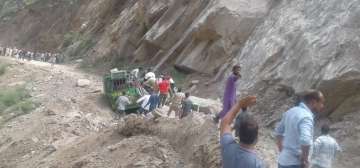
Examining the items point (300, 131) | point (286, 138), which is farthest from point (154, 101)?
point (300, 131)

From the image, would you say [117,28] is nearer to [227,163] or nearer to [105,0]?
[105,0]

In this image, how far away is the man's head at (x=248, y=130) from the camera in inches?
176

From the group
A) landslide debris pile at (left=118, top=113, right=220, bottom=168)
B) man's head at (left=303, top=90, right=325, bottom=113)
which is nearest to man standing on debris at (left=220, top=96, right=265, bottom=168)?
man's head at (left=303, top=90, right=325, bottom=113)

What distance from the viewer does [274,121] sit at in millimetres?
12219

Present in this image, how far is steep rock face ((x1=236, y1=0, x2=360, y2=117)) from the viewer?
37.9ft

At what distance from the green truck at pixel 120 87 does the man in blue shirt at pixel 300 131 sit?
12.4 meters

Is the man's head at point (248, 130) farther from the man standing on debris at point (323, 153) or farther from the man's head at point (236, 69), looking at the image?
the man's head at point (236, 69)

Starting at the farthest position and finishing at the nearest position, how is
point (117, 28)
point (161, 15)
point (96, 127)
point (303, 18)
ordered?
point (117, 28)
point (161, 15)
point (96, 127)
point (303, 18)

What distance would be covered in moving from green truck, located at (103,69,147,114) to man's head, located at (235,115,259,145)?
45.9ft

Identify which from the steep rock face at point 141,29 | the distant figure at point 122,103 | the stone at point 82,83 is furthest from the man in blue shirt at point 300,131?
the stone at point 82,83

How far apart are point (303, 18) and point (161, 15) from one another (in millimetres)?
11357

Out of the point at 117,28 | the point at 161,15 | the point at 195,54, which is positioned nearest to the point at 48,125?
the point at 195,54

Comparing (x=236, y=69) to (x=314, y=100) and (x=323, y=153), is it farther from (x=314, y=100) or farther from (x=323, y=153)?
(x=314, y=100)

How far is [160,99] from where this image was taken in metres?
15.6
